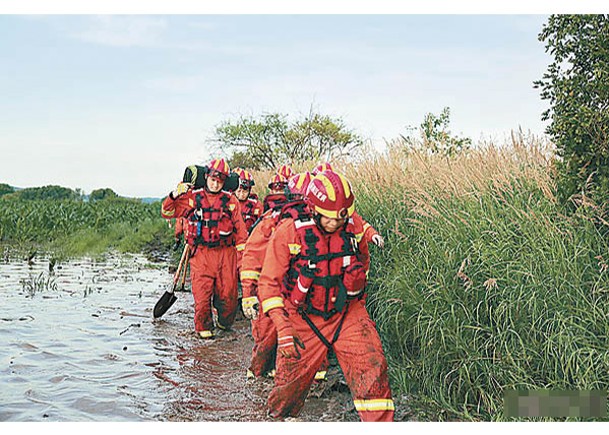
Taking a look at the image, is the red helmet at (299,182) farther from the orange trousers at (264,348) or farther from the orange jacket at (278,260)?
the orange jacket at (278,260)

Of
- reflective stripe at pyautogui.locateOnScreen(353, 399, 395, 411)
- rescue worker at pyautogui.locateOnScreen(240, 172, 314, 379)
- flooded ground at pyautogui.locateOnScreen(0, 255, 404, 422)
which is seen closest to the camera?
reflective stripe at pyautogui.locateOnScreen(353, 399, 395, 411)

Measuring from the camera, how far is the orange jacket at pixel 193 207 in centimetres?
841

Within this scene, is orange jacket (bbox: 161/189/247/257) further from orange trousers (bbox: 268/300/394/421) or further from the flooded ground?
orange trousers (bbox: 268/300/394/421)

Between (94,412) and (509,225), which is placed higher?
(509,225)

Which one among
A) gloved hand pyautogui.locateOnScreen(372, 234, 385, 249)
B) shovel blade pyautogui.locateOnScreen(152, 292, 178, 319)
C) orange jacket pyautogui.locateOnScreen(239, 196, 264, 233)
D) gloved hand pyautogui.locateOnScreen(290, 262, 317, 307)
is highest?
orange jacket pyautogui.locateOnScreen(239, 196, 264, 233)

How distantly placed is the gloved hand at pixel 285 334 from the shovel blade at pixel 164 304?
4.90m

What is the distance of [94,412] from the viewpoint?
5.95 metres

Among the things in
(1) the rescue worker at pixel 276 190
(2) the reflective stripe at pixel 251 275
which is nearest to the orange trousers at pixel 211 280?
(1) the rescue worker at pixel 276 190

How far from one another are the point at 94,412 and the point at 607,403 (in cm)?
372

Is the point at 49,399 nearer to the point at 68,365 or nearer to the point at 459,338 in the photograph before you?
the point at 68,365

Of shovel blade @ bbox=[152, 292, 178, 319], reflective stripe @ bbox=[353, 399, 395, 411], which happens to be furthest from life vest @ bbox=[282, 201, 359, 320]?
shovel blade @ bbox=[152, 292, 178, 319]

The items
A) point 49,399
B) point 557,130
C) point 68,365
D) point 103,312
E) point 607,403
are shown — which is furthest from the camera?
point 103,312

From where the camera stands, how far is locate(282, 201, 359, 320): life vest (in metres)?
5.08

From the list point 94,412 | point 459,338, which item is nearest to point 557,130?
point 459,338
